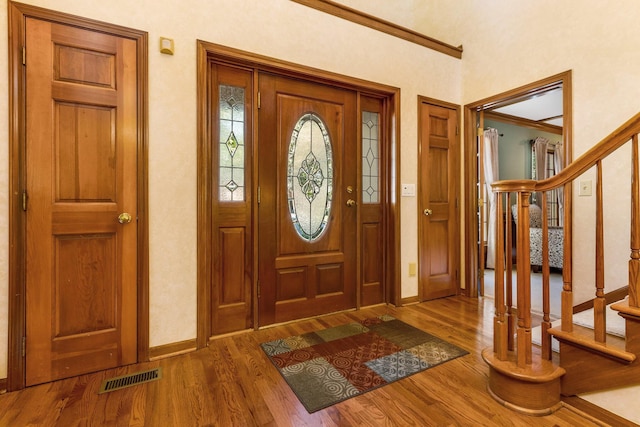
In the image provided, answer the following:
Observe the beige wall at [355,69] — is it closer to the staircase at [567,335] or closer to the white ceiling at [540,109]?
the staircase at [567,335]

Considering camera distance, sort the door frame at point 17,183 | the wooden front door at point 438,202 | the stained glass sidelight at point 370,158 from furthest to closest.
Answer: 1. the wooden front door at point 438,202
2. the stained glass sidelight at point 370,158
3. the door frame at point 17,183

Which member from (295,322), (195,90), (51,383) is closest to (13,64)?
(195,90)

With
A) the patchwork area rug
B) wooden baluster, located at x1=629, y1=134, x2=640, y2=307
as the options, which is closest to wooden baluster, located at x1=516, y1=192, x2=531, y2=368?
wooden baluster, located at x1=629, y1=134, x2=640, y2=307

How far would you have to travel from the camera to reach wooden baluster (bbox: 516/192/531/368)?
156 centimetres

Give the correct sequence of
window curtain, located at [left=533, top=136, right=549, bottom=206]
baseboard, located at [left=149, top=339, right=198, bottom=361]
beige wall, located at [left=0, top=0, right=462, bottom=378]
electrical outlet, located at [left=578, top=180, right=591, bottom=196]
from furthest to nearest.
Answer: window curtain, located at [left=533, top=136, right=549, bottom=206]
electrical outlet, located at [left=578, top=180, right=591, bottom=196]
baseboard, located at [left=149, top=339, right=198, bottom=361]
beige wall, located at [left=0, top=0, right=462, bottom=378]

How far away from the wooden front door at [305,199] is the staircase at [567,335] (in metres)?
1.34

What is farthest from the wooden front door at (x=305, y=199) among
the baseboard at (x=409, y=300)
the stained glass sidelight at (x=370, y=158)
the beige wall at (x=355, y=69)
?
the baseboard at (x=409, y=300)

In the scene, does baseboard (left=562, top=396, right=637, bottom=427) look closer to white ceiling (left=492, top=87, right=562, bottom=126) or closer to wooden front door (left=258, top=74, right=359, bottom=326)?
wooden front door (left=258, top=74, right=359, bottom=326)

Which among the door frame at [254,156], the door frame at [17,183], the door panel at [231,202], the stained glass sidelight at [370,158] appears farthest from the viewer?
the stained glass sidelight at [370,158]

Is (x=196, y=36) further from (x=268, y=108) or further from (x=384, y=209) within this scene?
(x=384, y=209)

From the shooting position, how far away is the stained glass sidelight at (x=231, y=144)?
2315 millimetres

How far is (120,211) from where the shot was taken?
191cm

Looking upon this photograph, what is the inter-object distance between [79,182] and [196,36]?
1.20 meters

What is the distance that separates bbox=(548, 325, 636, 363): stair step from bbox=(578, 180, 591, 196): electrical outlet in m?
1.28
